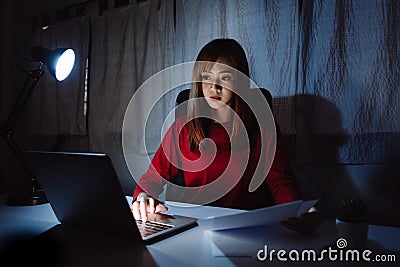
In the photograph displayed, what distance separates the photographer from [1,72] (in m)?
2.99

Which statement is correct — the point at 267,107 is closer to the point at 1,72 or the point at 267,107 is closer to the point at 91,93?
the point at 91,93

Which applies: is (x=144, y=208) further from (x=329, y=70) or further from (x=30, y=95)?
(x=329, y=70)

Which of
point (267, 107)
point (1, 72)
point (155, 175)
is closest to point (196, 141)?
point (155, 175)

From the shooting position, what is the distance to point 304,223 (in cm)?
73

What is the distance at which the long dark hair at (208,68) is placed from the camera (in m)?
1.42

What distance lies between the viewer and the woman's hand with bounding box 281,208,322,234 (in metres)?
0.73

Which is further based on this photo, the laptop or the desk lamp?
the desk lamp

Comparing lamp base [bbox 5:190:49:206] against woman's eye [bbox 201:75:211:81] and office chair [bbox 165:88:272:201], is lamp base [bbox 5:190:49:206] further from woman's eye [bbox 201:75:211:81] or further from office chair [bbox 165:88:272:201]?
woman's eye [bbox 201:75:211:81]

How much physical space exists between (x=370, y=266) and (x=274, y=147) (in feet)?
2.53

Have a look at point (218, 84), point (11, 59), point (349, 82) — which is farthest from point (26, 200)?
point (11, 59)

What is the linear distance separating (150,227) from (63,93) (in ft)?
7.51

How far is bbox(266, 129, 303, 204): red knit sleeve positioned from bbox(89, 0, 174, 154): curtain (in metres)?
1.06

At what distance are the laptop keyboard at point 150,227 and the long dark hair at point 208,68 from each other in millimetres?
674

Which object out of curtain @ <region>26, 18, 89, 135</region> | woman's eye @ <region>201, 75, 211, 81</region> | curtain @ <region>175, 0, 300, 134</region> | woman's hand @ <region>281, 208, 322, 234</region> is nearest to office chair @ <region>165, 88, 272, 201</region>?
woman's eye @ <region>201, 75, 211, 81</region>
